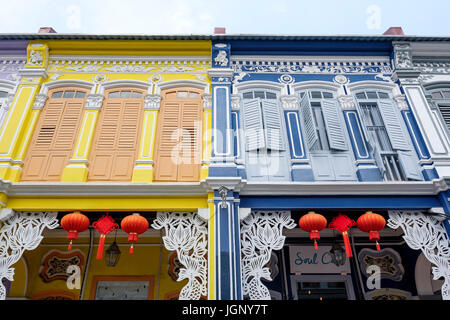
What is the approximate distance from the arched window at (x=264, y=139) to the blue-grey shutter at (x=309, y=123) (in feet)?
1.49

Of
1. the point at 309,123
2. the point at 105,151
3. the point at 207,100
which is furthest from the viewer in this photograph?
the point at 207,100

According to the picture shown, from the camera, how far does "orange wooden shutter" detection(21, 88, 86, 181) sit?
568 cm

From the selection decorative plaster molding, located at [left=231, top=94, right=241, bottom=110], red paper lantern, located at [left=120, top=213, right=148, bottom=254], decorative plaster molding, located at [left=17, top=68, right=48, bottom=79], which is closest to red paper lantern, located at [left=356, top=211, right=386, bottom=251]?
decorative plaster molding, located at [left=231, top=94, right=241, bottom=110]

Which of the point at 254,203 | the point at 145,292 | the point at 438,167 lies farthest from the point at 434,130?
the point at 145,292

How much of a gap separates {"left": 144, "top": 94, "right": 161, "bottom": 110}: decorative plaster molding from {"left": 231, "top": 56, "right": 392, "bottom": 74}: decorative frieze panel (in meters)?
1.83

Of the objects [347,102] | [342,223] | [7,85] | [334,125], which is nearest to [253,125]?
[334,125]

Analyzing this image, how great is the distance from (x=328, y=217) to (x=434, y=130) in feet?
9.00

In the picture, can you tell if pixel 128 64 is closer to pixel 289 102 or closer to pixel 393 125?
pixel 289 102

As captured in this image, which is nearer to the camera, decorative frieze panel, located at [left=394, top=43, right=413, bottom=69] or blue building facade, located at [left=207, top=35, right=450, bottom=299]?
blue building facade, located at [left=207, top=35, right=450, bottom=299]

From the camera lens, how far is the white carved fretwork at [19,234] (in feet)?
15.9

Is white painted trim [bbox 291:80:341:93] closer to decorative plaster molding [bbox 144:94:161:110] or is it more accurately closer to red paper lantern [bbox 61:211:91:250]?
decorative plaster molding [bbox 144:94:161:110]

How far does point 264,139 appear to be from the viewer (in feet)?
19.9

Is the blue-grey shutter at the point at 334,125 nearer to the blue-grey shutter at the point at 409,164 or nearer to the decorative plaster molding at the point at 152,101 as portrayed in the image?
the blue-grey shutter at the point at 409,164

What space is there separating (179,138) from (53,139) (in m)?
2.42
